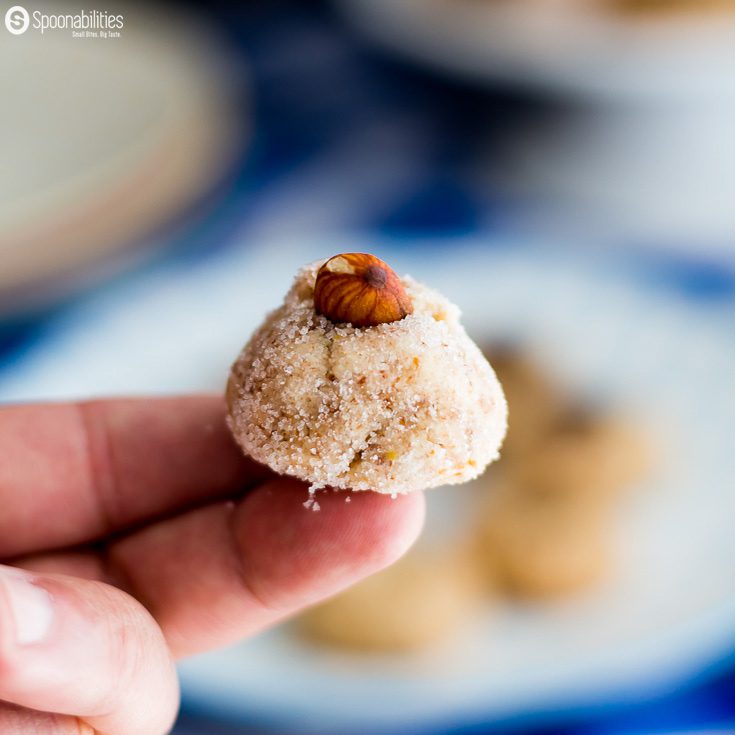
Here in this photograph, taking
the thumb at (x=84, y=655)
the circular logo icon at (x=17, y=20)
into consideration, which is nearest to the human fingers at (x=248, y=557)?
the thumb at (x=84, y=655)

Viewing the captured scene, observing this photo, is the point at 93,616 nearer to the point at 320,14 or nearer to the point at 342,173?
the point at 342,173

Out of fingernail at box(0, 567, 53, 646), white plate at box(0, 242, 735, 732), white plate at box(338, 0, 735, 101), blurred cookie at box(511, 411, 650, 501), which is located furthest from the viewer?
white plate at box(338, 0, 735, 101)

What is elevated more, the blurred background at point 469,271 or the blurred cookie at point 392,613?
the blurred background at point 469,271

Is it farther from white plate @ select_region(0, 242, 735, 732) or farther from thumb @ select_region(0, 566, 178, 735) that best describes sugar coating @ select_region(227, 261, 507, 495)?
white plate @ select_region(0, 242, 735, 732)

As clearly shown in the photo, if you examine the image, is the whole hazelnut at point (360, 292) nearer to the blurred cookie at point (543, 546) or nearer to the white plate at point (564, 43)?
the blurred cookie at point (543, 546)

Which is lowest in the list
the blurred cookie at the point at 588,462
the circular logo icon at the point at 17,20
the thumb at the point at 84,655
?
the thumb at the point at 84,655

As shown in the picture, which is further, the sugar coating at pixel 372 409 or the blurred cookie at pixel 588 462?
the blurred cookie at pixel 588 462

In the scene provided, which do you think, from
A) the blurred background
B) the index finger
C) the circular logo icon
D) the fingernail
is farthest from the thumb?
the circular logo icon
